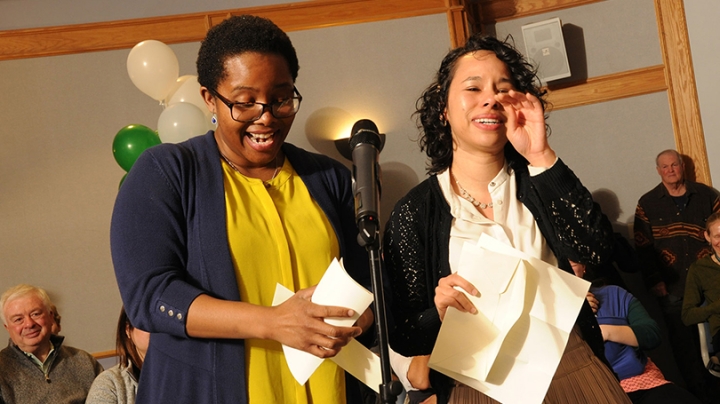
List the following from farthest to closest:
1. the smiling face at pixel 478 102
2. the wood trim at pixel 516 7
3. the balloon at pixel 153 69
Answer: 1. the wood trim at pixel 516 7
2. the balloon at pixel 153 69
3. the smiling face at pixel 478 102

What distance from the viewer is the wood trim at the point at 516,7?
7219 millimetres

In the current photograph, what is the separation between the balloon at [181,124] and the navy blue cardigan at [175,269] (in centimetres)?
253

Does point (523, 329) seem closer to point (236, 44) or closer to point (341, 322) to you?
point (341, 322)

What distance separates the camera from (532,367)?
1.70 meters

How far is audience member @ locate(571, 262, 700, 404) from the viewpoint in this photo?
12.1 feet

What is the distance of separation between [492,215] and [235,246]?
2.43 feet

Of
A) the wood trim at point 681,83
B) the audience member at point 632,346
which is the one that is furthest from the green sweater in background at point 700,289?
the wood trim at point 681,83

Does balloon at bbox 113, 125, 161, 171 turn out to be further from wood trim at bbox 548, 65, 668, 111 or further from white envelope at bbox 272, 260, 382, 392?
wood trim at bbox 548, 65, 668, 111

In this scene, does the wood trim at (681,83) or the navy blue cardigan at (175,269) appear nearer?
the navy blue cardigan at (175,269)

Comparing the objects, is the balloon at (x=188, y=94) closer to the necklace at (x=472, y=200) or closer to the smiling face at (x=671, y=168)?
the necklace at (x=472, y=200)

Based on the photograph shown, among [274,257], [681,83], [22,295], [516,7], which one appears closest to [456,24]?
[516,7]

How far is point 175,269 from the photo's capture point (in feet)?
4.93

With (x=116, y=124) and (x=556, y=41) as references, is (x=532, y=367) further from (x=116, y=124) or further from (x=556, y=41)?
(x=556, y=41)

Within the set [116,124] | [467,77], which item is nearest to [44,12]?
[116,124]
